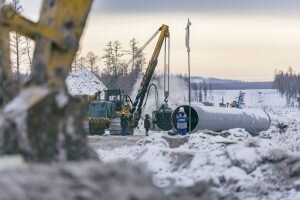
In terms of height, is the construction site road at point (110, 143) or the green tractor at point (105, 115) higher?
the green tractor at point (105, 115)

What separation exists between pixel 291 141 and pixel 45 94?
21.2 meters

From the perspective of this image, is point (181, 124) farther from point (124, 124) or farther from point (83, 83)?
point (83, 83)

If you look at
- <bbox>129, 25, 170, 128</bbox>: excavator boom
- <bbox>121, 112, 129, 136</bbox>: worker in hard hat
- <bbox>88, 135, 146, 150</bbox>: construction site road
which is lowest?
<bbox>88, 135, 146, 150</bbox>: construction site road

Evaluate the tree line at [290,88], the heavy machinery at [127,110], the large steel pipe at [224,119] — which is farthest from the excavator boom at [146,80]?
the tree line at [290,88]

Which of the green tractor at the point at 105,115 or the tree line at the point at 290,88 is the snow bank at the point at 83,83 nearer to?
the green tractor at the point at 105,115

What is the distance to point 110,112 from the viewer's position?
4000 centimetres

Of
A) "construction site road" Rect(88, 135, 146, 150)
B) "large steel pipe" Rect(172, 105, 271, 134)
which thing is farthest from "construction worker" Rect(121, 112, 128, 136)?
"construction site road" Rect(88, 135, 146, 150)

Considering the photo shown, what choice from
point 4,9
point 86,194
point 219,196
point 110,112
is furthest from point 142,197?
point 110,112

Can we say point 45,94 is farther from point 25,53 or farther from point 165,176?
point 25,53

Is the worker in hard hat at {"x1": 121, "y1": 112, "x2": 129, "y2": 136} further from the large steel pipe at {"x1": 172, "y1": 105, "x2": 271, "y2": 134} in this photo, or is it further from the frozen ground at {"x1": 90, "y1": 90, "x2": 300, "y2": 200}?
the frozen ground at {"x1": 90, "y1": 90, "x2": 300, "y2": 200}

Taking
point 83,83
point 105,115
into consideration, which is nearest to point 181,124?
point 105,115

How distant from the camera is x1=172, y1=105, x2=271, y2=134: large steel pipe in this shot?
34375 millimetres

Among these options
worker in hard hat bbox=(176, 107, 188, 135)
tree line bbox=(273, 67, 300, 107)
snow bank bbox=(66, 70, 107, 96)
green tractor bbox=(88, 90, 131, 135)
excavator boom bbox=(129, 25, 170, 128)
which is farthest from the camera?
tree line bbox=(273, 67, 300, 107)

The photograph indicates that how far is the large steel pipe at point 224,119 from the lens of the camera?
113 feet
